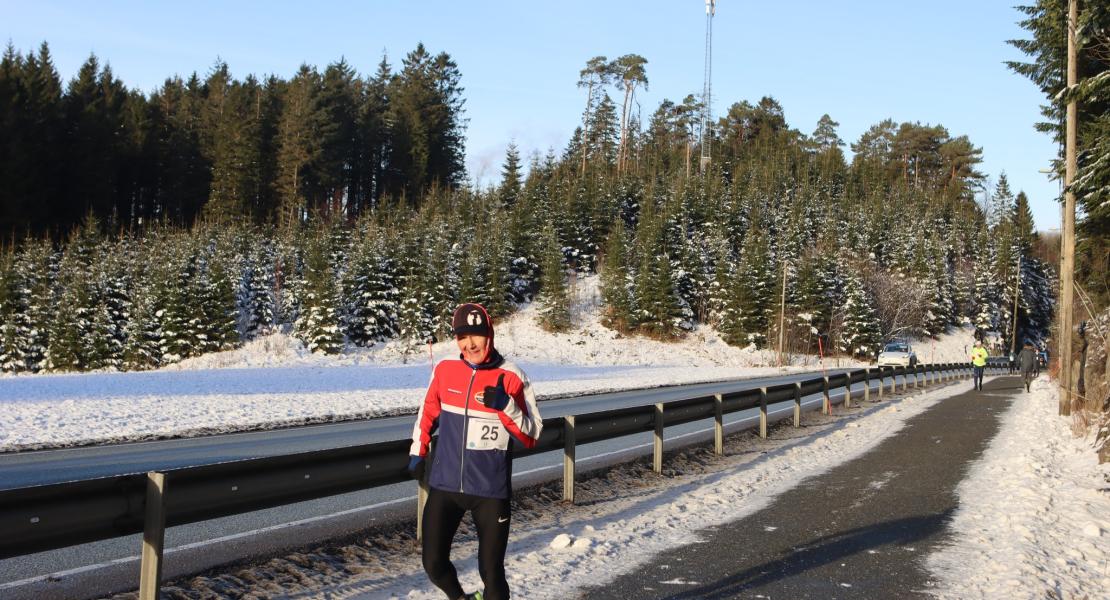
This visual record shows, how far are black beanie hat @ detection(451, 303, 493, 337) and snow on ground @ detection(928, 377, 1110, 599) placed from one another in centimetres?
407

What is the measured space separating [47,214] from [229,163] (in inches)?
606

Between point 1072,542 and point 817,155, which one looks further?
point 817,155

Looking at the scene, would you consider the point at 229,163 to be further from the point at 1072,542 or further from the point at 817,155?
the point at 817,155

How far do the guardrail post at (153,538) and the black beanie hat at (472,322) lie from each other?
7.37ft

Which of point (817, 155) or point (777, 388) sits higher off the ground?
point (817, 155)

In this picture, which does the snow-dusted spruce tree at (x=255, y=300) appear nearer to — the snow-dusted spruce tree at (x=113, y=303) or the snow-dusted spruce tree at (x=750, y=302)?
the snow-dusted spruce tree at (x=113, y=303)

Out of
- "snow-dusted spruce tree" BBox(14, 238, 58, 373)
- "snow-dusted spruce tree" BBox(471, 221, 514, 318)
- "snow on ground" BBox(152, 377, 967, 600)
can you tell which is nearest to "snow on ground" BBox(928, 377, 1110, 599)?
"snow on ground" BBox(152, 377, 967, 600)

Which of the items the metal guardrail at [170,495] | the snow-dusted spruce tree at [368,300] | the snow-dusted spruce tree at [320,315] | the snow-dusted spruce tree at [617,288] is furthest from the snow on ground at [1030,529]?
the snow-dusted spruce tree at [617,288]

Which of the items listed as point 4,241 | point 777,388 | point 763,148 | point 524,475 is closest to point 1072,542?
point 524,475

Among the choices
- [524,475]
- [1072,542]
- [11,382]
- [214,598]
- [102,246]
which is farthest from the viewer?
[102,246]

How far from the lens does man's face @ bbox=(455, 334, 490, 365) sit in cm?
469

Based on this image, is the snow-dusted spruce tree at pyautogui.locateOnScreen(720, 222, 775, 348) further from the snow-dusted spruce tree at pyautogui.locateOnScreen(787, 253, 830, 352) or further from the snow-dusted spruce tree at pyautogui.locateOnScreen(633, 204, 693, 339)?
the snow-dusted spruce tree at pyautogui.locateOnScreen(633, 204, 693, 339)

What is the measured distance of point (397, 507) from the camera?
9383 mm

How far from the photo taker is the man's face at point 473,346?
4688 millimetres
